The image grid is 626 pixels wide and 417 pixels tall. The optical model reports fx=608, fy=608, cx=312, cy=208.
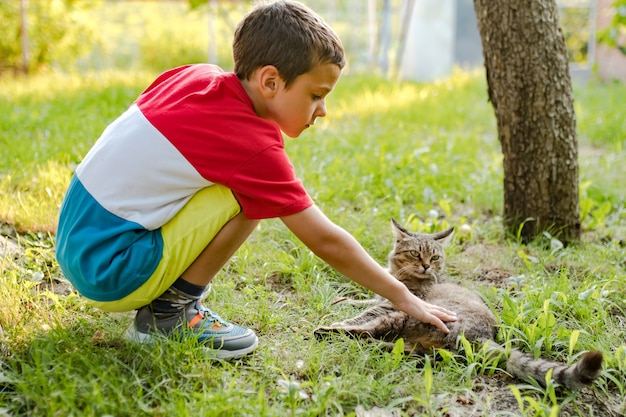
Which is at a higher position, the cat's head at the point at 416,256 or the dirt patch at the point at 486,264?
the cat's head at the point at 416,256

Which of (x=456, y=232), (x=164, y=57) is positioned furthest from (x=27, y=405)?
(x=164, y=57)

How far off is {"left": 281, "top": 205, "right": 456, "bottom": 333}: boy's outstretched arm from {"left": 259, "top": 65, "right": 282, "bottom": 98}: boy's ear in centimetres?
43

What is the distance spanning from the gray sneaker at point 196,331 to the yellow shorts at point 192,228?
0.16 meters

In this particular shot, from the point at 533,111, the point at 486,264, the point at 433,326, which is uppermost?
the point at 533,111

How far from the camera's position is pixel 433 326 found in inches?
93.0

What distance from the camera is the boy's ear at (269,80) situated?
2088 millimetres

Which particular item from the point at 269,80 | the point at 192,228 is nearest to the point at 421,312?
the point at 192,228

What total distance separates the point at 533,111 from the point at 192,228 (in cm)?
211

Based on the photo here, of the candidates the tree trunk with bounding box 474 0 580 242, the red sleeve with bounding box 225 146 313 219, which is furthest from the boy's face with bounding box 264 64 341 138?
the tree trunk with bounding box 474 0 580 242

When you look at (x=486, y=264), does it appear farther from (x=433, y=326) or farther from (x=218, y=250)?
(x=218, y=250)

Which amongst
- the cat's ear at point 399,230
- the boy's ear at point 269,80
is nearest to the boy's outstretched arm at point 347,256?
the boy's ear at point 269,80

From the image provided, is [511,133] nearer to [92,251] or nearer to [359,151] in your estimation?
[359,151]

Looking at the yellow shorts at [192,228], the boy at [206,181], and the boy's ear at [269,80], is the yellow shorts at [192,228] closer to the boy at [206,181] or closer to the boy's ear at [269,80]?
the boy at [206,181]

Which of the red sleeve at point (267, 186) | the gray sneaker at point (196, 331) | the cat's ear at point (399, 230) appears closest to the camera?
the red sleeve at point (267, 186)
